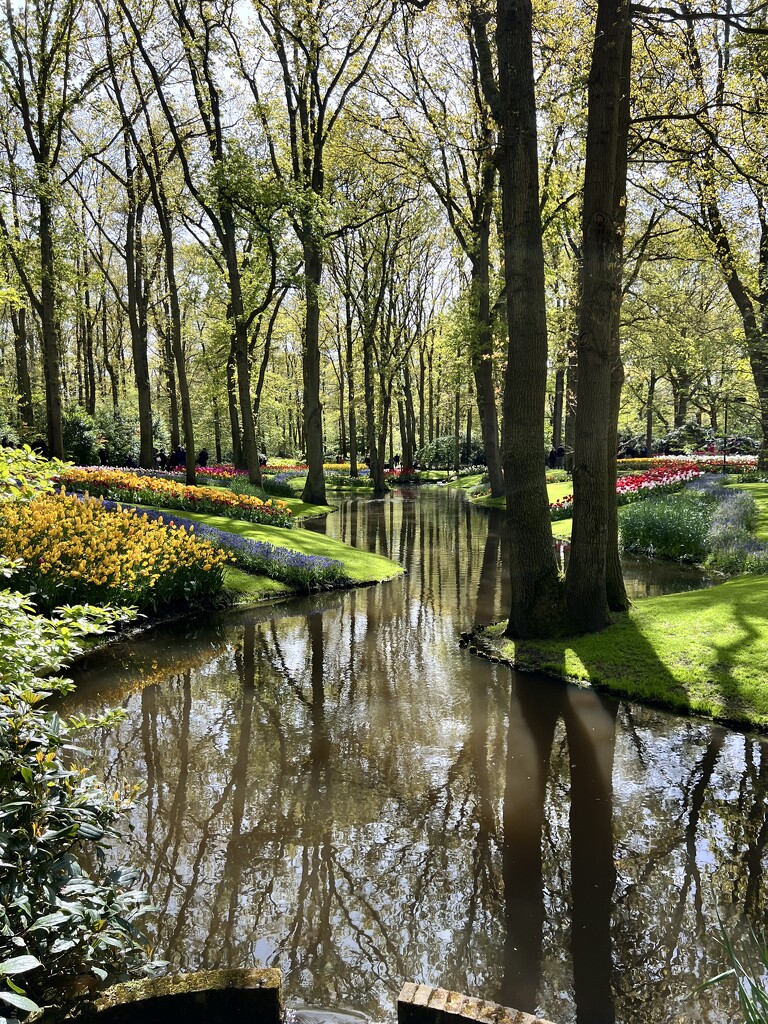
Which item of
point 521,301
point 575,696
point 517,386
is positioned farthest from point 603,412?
point 575,696

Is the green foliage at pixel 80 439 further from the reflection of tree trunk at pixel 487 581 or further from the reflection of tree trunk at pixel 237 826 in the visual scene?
the reflection of tree trunk at pixel 237 826

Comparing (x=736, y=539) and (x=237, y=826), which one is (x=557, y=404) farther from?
(x=237, y=826)

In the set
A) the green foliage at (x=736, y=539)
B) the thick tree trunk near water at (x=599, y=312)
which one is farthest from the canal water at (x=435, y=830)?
the green foliage at (x=736, y=539)

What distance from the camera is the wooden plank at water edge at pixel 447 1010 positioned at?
216 centimetres

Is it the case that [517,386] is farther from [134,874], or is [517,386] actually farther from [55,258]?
[55,258]

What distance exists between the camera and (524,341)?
26.1 ft

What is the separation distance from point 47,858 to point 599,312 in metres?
7.24

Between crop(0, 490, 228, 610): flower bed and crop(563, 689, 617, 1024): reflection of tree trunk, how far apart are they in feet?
18.1

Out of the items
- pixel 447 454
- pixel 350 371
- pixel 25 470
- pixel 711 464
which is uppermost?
pixel 350 371

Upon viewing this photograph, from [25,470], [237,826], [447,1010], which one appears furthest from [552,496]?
[447,1010]

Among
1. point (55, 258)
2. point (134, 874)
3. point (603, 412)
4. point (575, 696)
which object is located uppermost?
point (55, 258)

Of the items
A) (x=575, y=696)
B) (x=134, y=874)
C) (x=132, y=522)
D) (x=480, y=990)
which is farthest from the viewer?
(x=132, y=522)

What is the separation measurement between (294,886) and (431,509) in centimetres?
2197

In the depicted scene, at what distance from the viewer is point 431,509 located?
2544 centimetres
